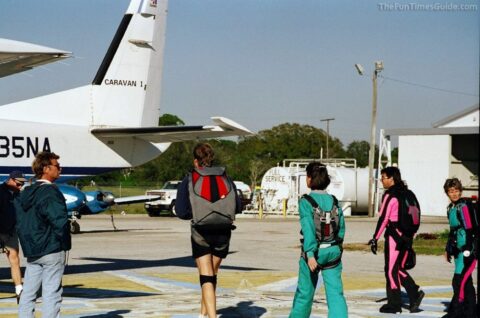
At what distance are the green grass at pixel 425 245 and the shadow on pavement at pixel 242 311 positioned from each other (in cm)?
1002

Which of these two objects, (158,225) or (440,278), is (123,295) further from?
(158,225)

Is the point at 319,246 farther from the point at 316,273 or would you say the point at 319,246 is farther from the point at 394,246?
the point at 394,246

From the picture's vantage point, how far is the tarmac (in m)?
10.1

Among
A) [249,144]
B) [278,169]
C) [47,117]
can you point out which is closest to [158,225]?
[278,169]

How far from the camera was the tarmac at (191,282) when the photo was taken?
10078mm

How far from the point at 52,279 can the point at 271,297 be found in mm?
4248

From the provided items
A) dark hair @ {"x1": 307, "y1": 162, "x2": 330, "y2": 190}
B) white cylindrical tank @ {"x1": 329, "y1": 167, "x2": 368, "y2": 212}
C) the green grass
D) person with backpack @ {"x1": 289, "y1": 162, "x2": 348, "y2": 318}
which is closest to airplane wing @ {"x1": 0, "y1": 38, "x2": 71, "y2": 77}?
dark hair @ {"x1": 307, "y1": 162, "x2": 330, "y2": 190}

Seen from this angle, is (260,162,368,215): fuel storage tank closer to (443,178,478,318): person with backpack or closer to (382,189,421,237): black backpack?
(382,189,421,237): black backpack

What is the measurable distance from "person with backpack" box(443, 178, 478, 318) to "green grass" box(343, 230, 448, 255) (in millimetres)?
10408

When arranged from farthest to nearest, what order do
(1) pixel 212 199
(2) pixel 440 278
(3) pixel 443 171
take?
(3) pixel 443 171 → (2) pixel 440 278 → (1) pixel 212 199

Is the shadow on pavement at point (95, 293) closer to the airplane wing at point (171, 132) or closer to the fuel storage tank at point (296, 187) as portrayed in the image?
the airplane wing at point (171, 132)

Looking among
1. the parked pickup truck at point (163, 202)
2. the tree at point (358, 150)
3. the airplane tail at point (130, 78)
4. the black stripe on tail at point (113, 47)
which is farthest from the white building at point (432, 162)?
the tree at point (358, 150)

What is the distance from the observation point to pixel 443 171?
4397cm

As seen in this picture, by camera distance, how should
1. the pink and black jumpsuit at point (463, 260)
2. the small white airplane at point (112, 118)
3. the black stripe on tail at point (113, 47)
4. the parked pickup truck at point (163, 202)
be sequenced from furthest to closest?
1. the parked pickup truck at point (163, 202)
2. the black stripe on tail at point (113, 47)
3. the small white airplane at point (112, 118)
4. the pink and black jumpsuit at point (463, 260)
